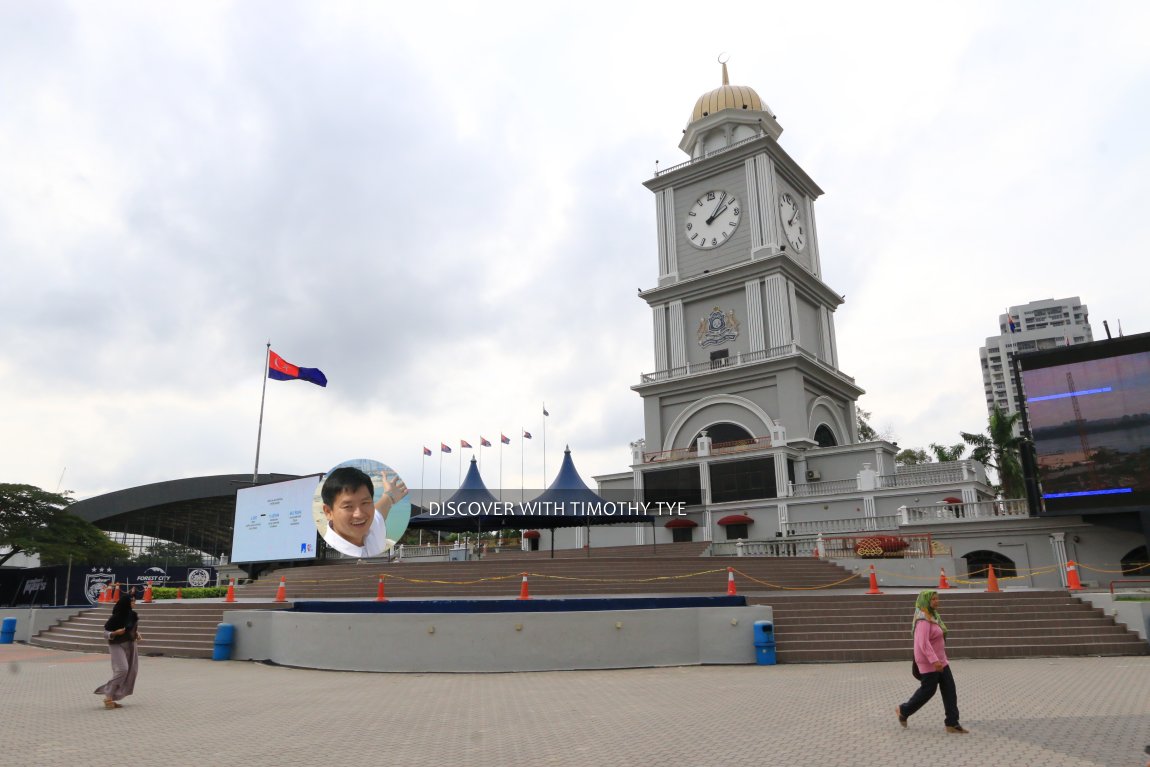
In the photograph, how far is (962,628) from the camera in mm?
16625

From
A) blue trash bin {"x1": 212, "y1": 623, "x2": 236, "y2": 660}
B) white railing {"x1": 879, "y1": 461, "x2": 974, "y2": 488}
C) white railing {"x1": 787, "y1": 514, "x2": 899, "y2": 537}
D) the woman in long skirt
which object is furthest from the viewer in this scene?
white railing {"x1": 879, "y1": 461, "x2": 974, "y2": 488}

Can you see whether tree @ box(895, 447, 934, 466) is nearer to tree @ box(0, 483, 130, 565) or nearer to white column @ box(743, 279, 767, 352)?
white column @ box(743, 279, 767, 352)

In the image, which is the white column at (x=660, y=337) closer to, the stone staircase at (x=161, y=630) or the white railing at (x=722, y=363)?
the white railing at (x=722, y=363)

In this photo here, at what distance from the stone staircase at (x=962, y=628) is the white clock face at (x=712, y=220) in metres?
34.3

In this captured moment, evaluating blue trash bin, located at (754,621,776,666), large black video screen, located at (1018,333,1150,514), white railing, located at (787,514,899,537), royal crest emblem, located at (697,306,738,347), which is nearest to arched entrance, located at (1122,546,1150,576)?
large black video screen, located at (1018,333,1150,514)

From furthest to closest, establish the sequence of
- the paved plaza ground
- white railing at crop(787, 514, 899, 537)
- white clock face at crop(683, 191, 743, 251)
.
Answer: white clock face at crop(683, 191, 743, 251)
white railing at crop(787, 514, 899, 537)
the paved plaza ground

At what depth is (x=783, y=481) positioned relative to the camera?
131 feet

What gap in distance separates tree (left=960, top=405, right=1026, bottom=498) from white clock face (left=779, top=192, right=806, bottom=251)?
17.4 meters

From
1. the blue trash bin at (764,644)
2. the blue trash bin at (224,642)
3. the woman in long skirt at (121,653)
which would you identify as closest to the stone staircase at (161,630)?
the blue trash bin at (224,642)

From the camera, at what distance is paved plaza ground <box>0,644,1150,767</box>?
25.4ft

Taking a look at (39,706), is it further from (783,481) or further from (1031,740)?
(783,481)

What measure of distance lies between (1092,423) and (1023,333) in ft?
423

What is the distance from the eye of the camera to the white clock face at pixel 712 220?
1938 inches

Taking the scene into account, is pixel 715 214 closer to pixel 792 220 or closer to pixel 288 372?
pixel 792 220
